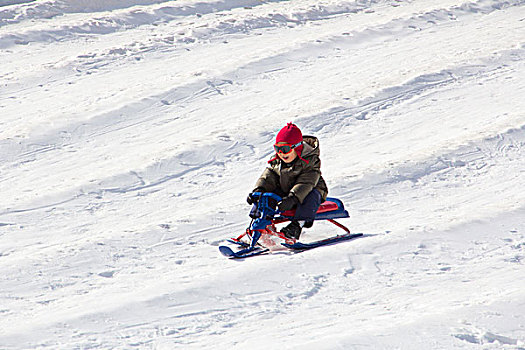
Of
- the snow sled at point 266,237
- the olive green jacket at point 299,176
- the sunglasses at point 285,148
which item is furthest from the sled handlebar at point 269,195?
the sunglasses at point 285,148

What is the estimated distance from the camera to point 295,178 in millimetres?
4801

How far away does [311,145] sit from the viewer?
4906 mm

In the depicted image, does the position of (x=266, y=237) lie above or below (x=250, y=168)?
above

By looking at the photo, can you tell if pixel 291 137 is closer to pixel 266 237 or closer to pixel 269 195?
pixel 269 195

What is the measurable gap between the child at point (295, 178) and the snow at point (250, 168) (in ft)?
1.05

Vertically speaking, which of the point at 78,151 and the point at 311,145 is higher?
the point at 311,145

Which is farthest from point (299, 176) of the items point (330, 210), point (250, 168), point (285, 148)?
point (250, 168)

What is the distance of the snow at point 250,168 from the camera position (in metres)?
3.62

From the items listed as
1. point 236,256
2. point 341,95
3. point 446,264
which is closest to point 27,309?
point 236,256

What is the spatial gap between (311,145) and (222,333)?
184 cm

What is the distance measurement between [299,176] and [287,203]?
0.26 meters

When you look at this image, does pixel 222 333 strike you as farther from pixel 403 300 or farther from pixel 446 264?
pixel 446 264

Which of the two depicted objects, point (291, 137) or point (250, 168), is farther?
point (250, 168)

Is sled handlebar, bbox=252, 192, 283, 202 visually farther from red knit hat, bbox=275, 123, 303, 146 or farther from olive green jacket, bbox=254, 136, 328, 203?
red knit hat, bbox=275, 123, 303, 146
